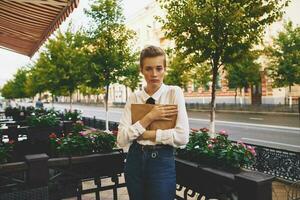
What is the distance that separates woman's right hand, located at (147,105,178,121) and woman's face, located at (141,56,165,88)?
0.22 meters

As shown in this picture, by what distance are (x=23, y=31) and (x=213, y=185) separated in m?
4.70

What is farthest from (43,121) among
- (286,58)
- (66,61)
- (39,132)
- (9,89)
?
(9,89)

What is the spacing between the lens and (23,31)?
6082 millimetres

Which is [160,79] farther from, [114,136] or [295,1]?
[295,1]

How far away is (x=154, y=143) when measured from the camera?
2447 mm

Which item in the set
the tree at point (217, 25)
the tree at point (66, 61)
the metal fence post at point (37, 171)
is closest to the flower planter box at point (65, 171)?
the metal fence post at point (37, 171)

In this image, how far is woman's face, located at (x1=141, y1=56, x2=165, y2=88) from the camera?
2.43 metres

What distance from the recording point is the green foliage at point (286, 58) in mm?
25875

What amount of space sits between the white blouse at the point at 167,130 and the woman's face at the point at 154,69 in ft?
0.40

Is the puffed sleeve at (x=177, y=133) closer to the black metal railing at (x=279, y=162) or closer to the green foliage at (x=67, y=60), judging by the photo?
the black metal railing at (x=279, y=162)

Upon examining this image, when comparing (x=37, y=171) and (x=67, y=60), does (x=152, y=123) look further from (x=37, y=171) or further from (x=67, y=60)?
(x=67, y=60)

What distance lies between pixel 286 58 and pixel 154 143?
26862 mm

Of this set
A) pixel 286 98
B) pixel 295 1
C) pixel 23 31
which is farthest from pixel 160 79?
pixel 295 1

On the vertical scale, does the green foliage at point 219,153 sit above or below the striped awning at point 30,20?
below
